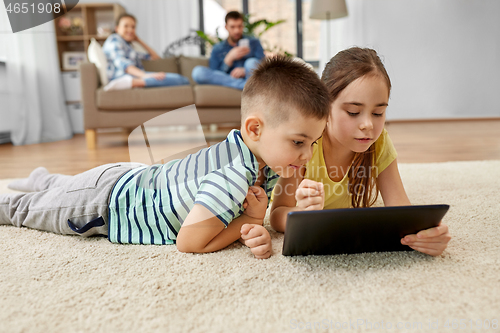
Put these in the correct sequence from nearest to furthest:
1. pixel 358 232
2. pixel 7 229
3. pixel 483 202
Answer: pixel 358 232
pixel 7 229
pixel 483 202

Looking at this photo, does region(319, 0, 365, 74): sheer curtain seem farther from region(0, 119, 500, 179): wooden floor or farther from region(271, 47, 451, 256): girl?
region(271, 47, 451, 256): girl

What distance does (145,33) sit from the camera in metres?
4.32

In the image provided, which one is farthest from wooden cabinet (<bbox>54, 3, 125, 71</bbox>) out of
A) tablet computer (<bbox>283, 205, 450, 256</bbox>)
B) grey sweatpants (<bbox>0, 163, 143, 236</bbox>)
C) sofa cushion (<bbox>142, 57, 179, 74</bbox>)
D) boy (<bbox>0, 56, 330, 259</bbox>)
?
tablet computer (<bbox>283, 205, 450, 256</bbox>)

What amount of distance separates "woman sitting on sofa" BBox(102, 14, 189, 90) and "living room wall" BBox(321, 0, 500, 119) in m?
2.22

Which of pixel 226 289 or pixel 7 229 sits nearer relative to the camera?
pixel 226 289

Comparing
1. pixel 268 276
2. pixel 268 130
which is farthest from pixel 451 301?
pixel 268 130

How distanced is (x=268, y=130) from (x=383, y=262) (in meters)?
0.31

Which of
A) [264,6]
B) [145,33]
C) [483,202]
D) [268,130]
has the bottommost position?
[483,202]

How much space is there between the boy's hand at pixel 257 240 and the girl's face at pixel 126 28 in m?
2.53

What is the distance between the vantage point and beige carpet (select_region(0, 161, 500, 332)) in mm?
469

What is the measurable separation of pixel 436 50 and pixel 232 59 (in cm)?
265

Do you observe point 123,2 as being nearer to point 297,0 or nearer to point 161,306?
point 297,0

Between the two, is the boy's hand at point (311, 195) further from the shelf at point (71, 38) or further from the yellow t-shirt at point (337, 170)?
the shelf at point (71, 38)

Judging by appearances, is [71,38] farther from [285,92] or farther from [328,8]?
[285,92]
